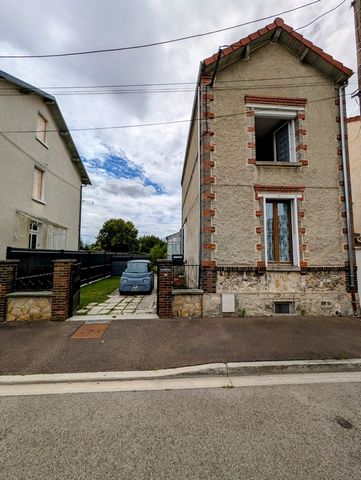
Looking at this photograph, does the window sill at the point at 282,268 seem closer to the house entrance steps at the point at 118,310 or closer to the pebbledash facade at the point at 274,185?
the pebbledash facade at the point at 274,185

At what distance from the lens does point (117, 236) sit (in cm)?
3881

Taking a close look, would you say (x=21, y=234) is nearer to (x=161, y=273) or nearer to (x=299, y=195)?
(x=161, y=273)

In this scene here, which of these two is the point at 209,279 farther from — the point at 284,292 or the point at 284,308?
the point at 284,308

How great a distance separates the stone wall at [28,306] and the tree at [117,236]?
3311 centimetres

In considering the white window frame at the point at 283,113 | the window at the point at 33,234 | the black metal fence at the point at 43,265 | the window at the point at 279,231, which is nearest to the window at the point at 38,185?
the window at the point at 33,234

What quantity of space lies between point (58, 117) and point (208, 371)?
15.2 m

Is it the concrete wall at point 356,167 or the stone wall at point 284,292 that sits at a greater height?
the concrete wall at point 356,167

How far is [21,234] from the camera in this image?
34.1 feet

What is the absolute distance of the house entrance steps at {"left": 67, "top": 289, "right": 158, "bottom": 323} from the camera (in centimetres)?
614

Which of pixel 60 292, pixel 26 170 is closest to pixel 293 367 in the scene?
pixel 60 292

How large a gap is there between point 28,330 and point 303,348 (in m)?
5.95

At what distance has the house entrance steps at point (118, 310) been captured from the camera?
6137 mm

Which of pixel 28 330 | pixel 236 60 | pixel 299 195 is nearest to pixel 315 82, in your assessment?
pixel 236 60

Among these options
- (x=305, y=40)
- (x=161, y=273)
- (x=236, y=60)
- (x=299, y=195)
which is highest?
(x=305, y=40)
